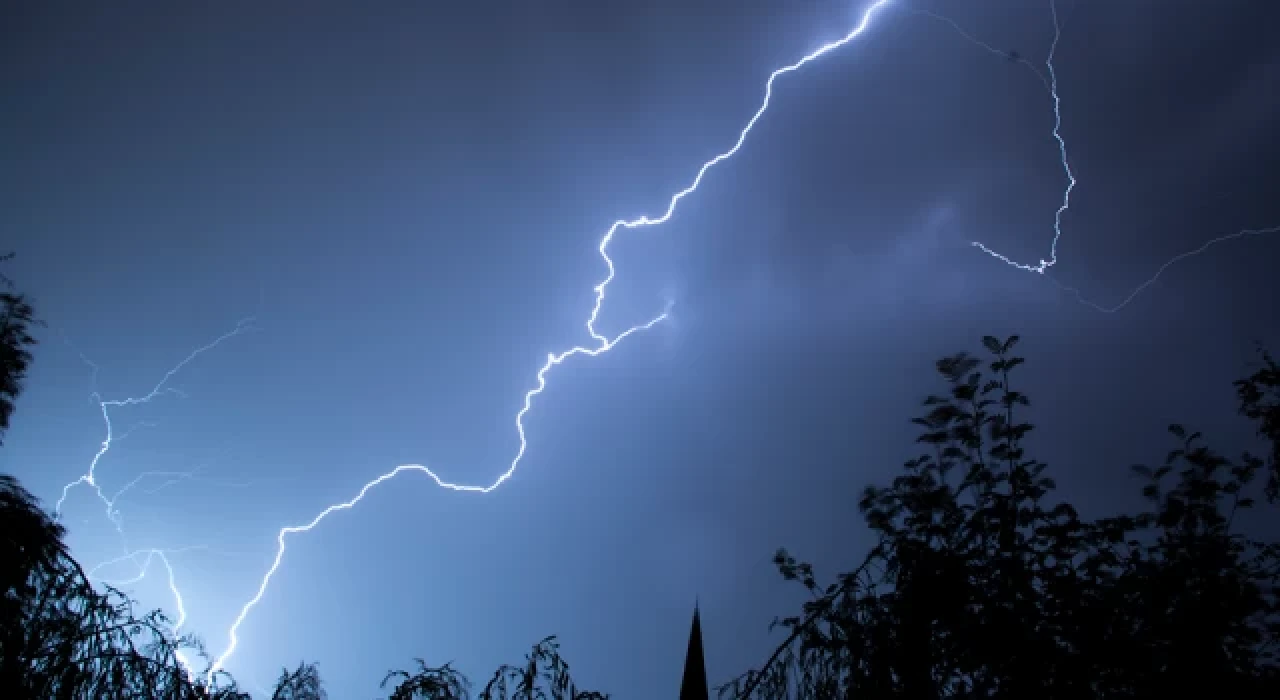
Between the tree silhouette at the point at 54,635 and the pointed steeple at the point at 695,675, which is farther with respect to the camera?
the pointed steeple at the point at 695,675

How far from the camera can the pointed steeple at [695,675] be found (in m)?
10.1

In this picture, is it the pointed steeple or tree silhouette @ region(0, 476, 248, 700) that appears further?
the pointed steeple

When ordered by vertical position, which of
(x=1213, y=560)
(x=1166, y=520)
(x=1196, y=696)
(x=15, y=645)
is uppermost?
(x=1166, y=520)

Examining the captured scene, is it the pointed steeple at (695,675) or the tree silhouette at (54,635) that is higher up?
the pointed steeple at (695,675)

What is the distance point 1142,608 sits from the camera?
219 centimetres

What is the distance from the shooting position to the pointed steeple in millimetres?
10086

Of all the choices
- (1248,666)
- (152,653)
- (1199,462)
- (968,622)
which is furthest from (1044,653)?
(152,653)

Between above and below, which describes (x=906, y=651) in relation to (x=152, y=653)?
above

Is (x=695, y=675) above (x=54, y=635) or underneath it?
above

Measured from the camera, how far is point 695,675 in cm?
1059

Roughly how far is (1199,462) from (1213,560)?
6.79 feet

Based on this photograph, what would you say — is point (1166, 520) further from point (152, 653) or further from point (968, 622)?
point (152, 653)

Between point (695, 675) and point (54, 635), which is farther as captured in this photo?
point (695, 675)

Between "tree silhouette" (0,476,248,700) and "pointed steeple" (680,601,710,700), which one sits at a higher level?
"pointed steeple" (680,601,710,700)
